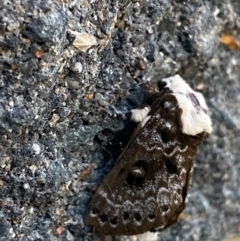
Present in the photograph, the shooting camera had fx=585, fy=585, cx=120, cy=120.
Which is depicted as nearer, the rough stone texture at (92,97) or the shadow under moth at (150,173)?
the rough stone texture at (92,97)

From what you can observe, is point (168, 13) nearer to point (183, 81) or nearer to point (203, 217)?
point (183, 81)

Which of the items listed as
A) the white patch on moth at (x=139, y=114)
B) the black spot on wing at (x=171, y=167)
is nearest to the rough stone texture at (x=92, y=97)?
the white patch on moth at (x=139, y=114)

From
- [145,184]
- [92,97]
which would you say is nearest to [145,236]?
[145,184]

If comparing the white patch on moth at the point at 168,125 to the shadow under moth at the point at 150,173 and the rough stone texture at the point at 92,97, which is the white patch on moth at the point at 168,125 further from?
the rough stone texture at the point at 92,97

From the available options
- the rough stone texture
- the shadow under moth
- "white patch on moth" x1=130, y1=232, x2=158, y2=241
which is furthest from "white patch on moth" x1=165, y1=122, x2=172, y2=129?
"white patch on moth" x1=130, y1=232, x2=158, y2=241

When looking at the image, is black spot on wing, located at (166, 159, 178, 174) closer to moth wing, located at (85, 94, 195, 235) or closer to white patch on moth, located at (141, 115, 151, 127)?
moth wing, located at (85, 94, 195, 235)
